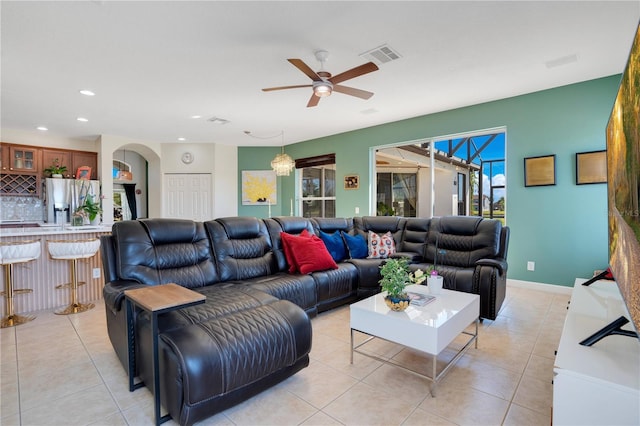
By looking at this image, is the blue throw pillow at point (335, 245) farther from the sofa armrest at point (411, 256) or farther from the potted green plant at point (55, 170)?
the potted green plant at point (55, 170)

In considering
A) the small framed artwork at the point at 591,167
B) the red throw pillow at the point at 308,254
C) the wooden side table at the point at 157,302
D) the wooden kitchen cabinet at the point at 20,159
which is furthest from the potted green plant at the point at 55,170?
the small framed artwork at the point at 591,167

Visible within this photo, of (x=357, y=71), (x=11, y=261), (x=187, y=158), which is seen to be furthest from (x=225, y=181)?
(x=357, y=71)

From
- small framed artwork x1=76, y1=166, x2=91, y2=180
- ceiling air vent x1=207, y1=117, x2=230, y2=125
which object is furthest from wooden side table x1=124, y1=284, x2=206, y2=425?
small framed artwork x1=76, y1=166, x2=91, y2=180

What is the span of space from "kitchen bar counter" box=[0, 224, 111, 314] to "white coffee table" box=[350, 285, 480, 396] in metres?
3.45

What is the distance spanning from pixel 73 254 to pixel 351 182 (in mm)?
4702

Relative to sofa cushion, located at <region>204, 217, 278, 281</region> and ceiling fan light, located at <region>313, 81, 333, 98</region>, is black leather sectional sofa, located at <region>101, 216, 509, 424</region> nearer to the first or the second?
sofa cushion, located at <region>204, 217, 278, 281</region>

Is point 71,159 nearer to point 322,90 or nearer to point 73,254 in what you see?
point 73,254

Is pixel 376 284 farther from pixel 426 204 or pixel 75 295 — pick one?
pixel 75 295

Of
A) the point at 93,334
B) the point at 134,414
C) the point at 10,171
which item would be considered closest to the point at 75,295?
the point at 93,334

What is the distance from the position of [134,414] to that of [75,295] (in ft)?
8.22

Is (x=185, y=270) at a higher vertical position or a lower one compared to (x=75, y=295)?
higher

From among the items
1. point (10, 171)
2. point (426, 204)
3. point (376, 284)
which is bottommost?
point (376, 284)

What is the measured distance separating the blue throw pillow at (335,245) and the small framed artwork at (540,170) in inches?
107

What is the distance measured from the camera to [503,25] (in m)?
2.57
